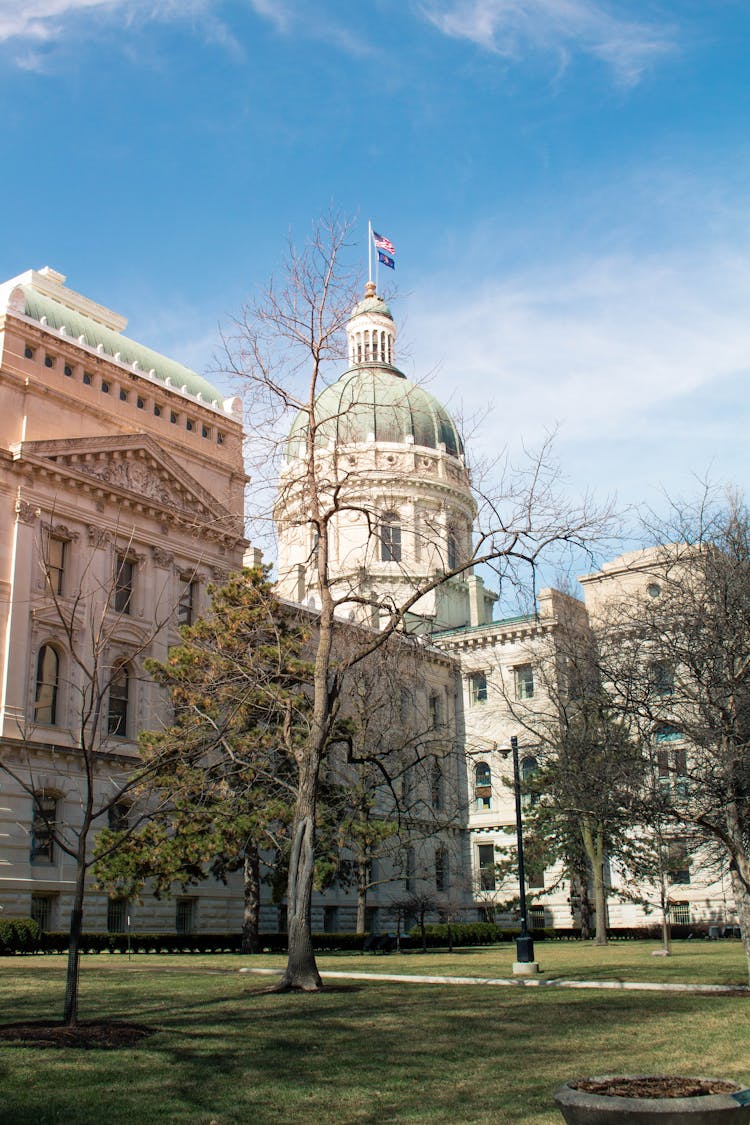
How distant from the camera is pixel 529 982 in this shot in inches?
830

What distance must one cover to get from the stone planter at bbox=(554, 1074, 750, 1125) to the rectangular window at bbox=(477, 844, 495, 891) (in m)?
57.1

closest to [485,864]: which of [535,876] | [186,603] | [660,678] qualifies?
[535,876]

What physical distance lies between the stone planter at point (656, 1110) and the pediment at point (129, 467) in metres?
34.3

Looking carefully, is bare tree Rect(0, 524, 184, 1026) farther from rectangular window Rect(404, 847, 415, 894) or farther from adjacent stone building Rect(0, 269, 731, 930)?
rectangular window Rect(404, 847, 415, 894)

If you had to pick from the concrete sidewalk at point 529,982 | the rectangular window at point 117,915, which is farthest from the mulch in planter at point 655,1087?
the rectangular window at point 117,915

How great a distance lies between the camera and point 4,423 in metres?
39.6

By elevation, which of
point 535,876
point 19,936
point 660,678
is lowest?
point 19,936

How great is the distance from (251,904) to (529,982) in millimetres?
17633

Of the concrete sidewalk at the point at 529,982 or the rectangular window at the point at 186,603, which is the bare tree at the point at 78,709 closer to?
the rectangular window at the point at 186,603

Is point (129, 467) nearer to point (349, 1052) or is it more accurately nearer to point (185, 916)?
point (185, 916)

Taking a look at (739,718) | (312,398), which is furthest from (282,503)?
(739,718)

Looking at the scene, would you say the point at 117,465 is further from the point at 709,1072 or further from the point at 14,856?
the point at 709,1072

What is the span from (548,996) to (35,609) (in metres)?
26.3

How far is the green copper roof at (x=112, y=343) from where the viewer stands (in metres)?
43.4
